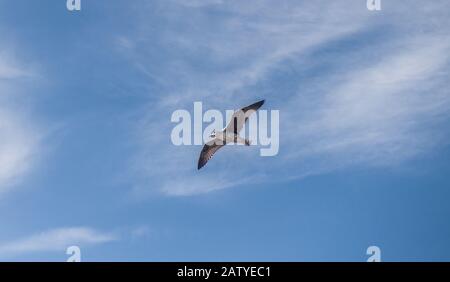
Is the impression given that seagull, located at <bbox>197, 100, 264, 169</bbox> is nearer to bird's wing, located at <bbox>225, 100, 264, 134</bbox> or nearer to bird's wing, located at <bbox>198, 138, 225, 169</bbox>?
bird's wing, located at <bbox>225, 100, 264, 134</bbox>

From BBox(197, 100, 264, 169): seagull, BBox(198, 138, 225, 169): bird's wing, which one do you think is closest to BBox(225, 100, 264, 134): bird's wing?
BBox(197, 100, 264, 169): seagull

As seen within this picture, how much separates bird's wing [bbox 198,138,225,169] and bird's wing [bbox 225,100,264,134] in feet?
10.6

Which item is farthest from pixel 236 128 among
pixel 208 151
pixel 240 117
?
pixel 208 151

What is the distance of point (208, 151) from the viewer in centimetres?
5831

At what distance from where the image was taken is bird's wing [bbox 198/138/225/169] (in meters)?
57.3

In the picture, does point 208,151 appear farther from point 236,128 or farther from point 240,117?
point 240,117

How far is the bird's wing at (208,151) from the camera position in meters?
57.3

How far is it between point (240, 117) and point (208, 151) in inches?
244

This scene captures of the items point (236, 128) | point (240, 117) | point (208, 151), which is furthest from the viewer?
point (208, 151)

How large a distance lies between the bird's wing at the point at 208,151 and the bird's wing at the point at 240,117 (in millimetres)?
3240
